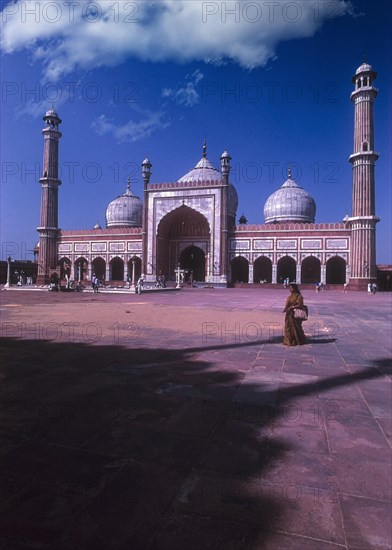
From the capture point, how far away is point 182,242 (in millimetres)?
36625

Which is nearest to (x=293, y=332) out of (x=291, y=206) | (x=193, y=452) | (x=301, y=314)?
(x=301, y=314)

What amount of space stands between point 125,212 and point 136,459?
A: 4370 centimetres

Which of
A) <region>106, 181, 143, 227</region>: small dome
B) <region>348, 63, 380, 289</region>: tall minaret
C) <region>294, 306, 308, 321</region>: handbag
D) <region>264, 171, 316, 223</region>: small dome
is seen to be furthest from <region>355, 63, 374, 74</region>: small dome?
<region>294, 306, 308, 321</region>: handbag

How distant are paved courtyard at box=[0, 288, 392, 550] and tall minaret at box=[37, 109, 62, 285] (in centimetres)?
3415

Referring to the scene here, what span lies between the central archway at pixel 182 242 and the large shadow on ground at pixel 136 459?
3155 centimetres

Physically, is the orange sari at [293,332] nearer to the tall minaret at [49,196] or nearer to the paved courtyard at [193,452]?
the paved courtyard at [193,452]

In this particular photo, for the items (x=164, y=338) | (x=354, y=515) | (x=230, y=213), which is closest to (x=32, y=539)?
(x=354, y=515)

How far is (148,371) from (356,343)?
371cm

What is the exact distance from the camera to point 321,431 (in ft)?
8.27

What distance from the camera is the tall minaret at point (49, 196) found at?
3575cm

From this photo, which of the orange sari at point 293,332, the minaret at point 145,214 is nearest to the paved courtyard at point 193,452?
the orange sari at point 293,332

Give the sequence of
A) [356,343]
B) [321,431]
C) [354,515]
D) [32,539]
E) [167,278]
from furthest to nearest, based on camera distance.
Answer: [167,278], [356,343], [321,431], [354,515], [32,539]

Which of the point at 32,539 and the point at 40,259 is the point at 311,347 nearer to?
the point at 32,539

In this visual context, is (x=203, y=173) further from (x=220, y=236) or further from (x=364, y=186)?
(x=364, y=186)
